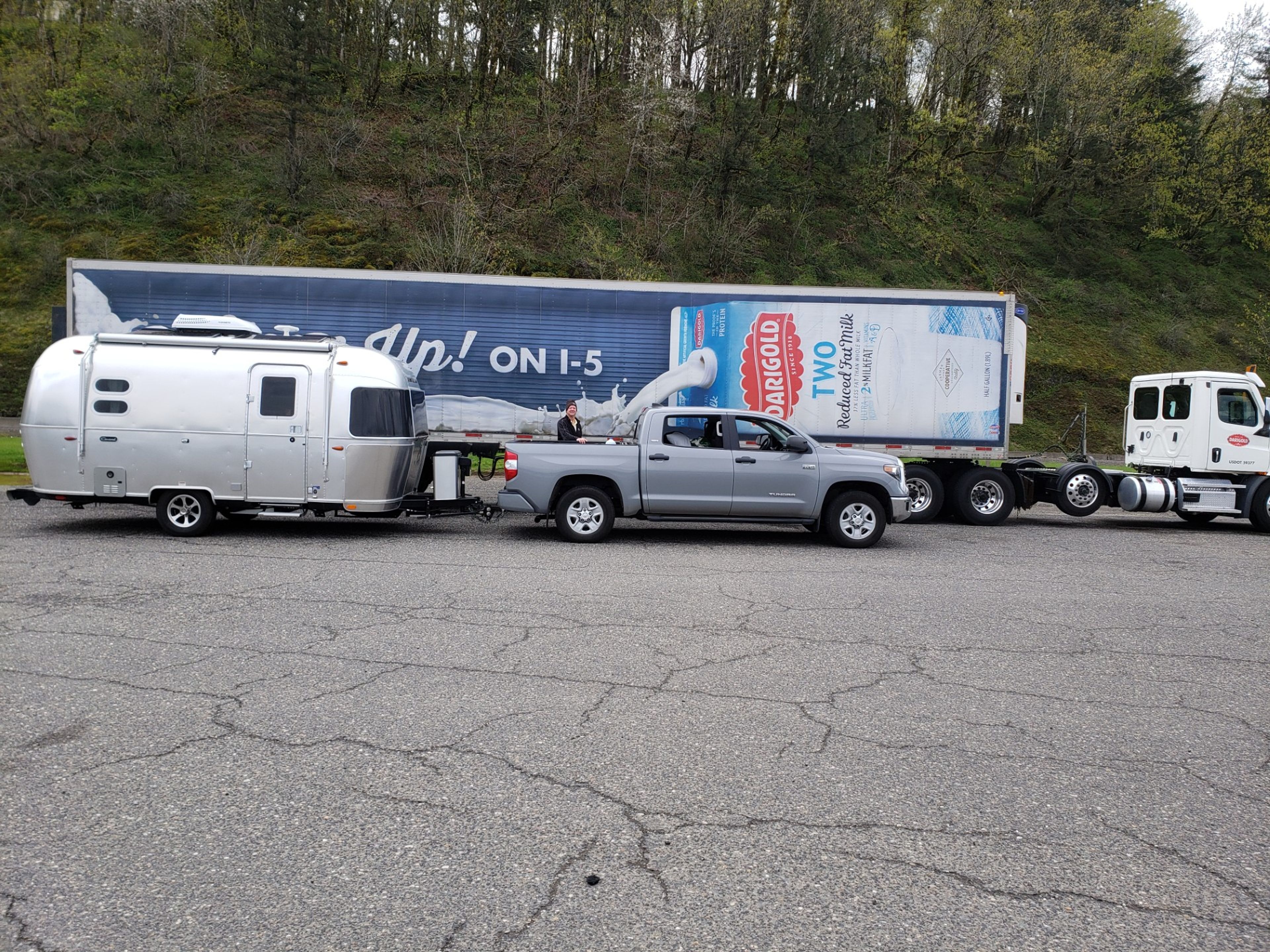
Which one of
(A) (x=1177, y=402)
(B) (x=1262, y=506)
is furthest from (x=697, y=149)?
(B) (x=1262, y=506)

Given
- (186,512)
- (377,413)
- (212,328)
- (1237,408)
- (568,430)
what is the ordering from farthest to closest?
(1237,408)
(568,430)
(212,328)
(377,413)
(186,512)

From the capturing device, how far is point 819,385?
1571 centimetres

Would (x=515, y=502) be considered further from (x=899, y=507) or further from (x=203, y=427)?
(x=899, y=507)

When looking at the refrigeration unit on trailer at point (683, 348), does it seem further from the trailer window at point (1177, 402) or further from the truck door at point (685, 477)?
the truck door at point (685, 477)

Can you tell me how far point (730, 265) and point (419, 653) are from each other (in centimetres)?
3360

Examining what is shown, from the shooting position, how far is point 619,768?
461 cm

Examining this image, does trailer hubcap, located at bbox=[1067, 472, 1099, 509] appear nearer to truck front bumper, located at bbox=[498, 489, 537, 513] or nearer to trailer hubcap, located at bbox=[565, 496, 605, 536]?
trailer hubcap, located at bbox=[565, 496, 605, 536]

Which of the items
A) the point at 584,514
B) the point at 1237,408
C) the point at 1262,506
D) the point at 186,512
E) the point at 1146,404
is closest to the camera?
the point at 186,512

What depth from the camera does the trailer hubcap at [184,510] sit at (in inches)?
476

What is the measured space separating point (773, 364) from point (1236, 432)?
7.82 m

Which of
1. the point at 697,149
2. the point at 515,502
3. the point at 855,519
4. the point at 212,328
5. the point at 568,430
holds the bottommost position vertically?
the point at 855,519

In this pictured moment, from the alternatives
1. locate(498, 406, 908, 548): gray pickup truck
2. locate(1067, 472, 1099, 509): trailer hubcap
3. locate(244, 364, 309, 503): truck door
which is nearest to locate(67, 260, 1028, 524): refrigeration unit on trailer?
locate(1067, 472, 1099, 509): trailer hubcap

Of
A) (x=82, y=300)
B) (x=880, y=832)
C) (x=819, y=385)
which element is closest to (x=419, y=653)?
(x=880, y=832)

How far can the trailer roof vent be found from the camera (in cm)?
1266
